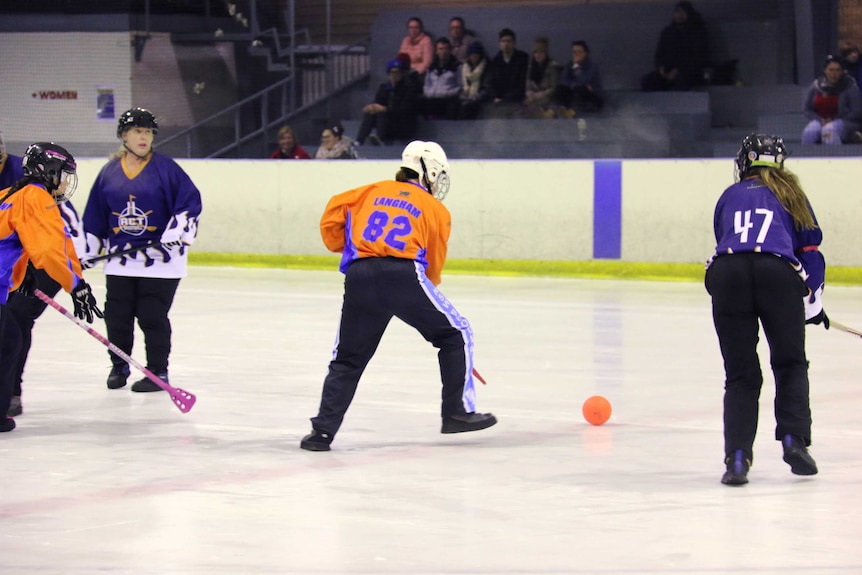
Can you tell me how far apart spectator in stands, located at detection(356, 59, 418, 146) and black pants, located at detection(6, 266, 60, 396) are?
26.0 ft

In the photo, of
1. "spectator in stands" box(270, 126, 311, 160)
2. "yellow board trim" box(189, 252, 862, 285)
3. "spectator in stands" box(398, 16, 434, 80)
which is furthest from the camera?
"spectator in stands" box(398, 16, 434, 80)

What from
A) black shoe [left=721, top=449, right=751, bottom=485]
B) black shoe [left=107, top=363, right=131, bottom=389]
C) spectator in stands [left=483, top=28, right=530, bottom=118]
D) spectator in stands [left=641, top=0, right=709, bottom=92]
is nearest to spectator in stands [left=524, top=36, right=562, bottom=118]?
spectator in stands [left=483, top=28, right=530, bottom=118]

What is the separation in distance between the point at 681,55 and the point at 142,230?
8302mm

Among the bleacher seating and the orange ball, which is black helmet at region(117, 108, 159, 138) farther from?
→ the bleacher seating

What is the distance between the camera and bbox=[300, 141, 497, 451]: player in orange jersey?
4875mm

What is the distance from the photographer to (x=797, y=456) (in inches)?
174

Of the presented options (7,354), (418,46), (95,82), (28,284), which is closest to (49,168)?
(28,284)

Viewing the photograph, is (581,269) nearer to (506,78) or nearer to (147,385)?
(506,78)

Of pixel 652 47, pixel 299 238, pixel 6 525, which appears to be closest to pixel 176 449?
pixel 6 525

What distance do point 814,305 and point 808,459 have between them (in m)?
0.50

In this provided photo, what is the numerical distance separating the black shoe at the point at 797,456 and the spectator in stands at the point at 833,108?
24.2ft

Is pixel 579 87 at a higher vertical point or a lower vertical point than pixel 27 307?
higher

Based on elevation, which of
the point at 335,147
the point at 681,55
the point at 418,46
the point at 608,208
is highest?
the point at 418,46

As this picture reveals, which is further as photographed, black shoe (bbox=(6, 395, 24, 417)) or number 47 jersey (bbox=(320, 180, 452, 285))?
black shoe (bbox=(6, 395, 24, 417))
